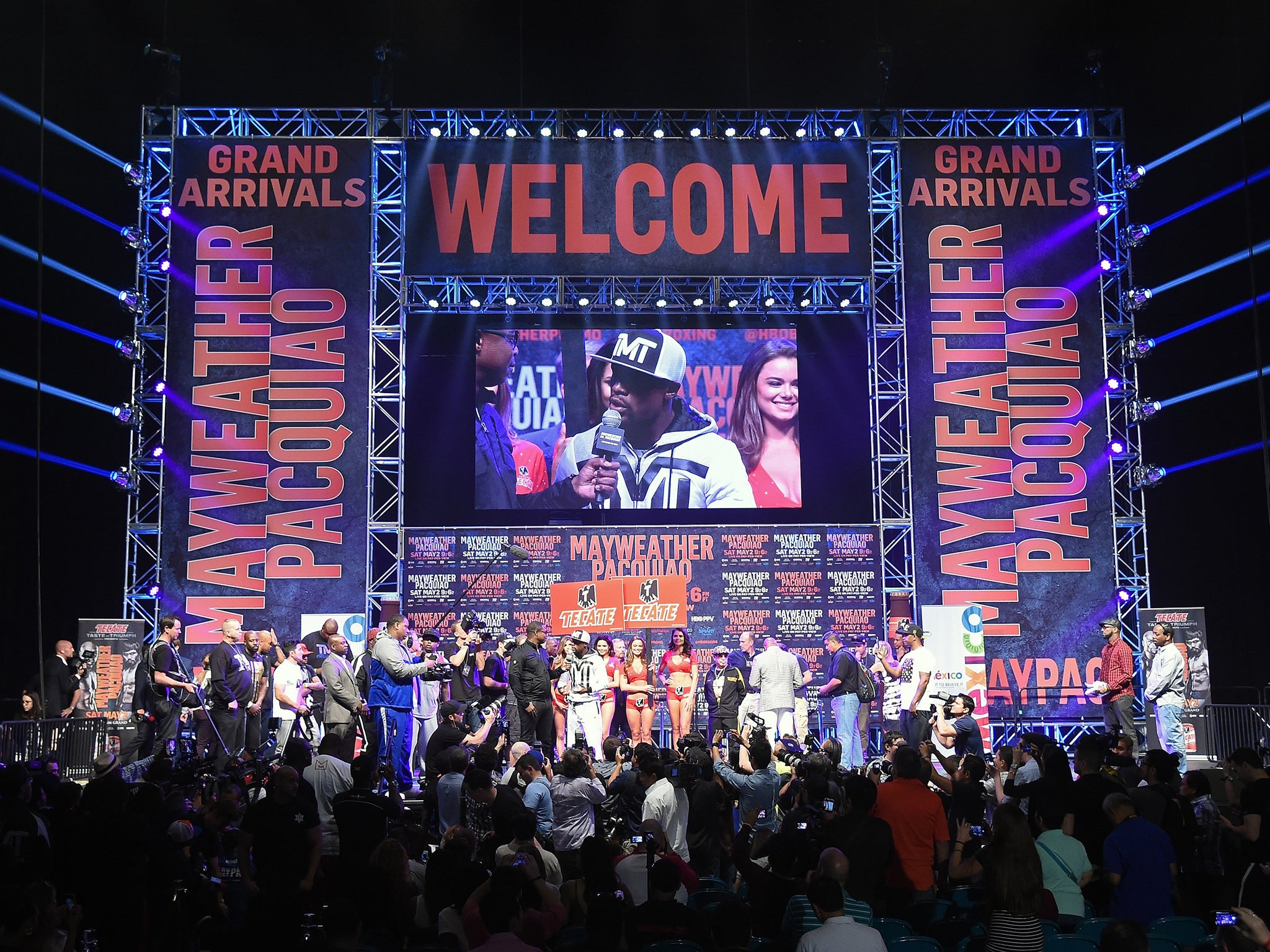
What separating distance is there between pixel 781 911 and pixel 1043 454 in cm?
1499

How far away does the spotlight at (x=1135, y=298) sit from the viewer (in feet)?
65.0

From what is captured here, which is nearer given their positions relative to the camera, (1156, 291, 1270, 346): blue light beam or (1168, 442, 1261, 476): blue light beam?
(1156, 291, 1270, 346): blue light beam

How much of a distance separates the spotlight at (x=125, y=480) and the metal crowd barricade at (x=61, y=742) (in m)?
3.88

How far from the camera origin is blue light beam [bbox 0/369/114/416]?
1684cm

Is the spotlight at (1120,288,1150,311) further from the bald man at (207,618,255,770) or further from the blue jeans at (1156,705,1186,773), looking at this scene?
the bald man at (207,618,255,770)

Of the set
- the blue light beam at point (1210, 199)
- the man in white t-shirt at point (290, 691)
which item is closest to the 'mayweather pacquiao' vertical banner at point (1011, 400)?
the blue light beam at point (1210, 199)

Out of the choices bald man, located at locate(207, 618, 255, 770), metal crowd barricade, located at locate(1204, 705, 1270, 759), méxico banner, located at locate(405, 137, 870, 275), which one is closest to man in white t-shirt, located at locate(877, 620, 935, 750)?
metal crowd barricade, located at locate(1204, 705, 1270, 759)

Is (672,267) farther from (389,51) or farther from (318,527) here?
(318,527)

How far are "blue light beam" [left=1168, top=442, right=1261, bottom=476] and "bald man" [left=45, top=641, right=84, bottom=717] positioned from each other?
16.6 m

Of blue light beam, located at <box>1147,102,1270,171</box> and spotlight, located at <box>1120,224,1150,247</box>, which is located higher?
blue light beam, located at <box>1147,102,1270,171</box>

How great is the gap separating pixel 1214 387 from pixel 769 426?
6.82 meters

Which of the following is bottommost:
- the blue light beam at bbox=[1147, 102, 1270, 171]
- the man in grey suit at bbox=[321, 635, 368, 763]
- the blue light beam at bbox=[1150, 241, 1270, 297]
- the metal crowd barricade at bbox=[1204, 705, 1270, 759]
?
the metal crowd barricade at bbox=[1204, 705, 1270, 759]

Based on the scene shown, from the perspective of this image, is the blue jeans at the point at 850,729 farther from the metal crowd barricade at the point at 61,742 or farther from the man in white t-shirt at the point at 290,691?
the metal crowd barricade at the point at 61,742

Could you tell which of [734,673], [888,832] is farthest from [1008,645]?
[888,832]
